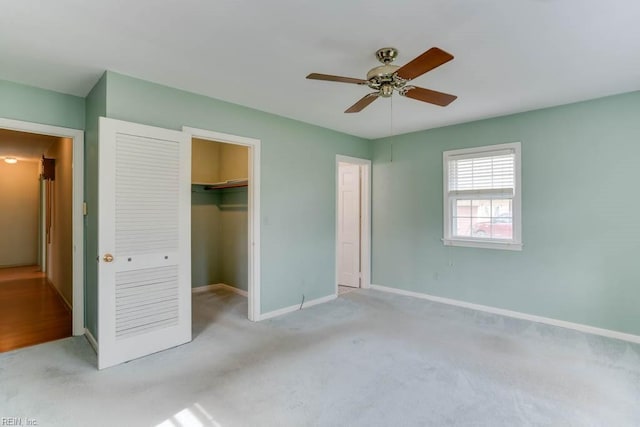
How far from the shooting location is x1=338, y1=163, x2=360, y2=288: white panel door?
18.5ft

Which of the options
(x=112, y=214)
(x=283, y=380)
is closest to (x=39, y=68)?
(x=112, y=214)

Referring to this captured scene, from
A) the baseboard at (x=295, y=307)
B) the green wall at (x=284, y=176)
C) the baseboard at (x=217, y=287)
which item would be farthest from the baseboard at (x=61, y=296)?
the green wall at (x=284, y=176)

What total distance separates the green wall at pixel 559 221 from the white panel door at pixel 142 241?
11.3 ft

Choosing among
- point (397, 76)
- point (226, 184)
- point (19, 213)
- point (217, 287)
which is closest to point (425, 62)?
point (397, 76)

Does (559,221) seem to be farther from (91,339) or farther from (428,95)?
(91,339)

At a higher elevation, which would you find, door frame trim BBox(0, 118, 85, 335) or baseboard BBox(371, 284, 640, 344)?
door frame trim BBox(0, 118, 85, 335)

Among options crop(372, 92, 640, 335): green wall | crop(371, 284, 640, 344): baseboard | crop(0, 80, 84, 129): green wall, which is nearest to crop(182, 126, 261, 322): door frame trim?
crop(0, 80, 84, 129): green wall

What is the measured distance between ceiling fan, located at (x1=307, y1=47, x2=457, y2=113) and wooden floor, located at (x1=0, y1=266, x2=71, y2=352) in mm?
3857

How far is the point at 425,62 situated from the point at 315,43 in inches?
33.7

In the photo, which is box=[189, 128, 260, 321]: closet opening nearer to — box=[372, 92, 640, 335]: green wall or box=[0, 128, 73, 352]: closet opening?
box=[0, 128, 73, 352]: closet opening

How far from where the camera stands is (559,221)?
370cm

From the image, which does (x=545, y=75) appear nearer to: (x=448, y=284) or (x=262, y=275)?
(x=448, y=284)

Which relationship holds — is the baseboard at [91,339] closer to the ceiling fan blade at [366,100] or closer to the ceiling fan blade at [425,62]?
the ceiling fan blade at [366,100]

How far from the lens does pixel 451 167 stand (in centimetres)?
460
